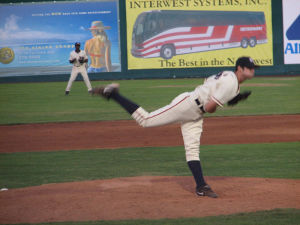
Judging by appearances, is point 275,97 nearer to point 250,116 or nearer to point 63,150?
point 250,116

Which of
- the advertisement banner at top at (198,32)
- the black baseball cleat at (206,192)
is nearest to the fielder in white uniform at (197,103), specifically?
the black baseball cleat at (206,192)

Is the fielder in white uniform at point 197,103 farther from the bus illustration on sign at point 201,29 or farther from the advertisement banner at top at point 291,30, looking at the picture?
the advertisement banner at top at point 291,30

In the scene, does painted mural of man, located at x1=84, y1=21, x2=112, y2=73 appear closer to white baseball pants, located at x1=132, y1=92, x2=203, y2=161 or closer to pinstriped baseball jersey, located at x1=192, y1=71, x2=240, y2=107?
white baseball pants, located at x1=132, y1=92, x2=203, y2=161

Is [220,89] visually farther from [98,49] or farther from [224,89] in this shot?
[98,49]

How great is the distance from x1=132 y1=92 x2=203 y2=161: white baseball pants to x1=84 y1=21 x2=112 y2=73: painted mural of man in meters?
23.7

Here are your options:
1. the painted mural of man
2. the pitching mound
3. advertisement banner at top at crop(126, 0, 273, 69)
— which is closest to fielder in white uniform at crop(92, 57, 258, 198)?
the pitching mound

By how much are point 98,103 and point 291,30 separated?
45.7ft

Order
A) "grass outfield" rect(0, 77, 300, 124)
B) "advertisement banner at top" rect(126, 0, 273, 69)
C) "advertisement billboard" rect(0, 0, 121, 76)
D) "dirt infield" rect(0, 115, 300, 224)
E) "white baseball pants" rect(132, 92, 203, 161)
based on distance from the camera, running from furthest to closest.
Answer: "advertisement billboard" rect(0, 0, 121, 76) < "advertisement banner at top" rect(126, 0, 273, 69) < "grass outfield" rect(0, 77, 300, 124) < "white baseball pants" rect(132, 92, 203, 161) < "dirt infield" rect(0, 115, 300, 224)

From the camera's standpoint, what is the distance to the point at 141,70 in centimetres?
2986

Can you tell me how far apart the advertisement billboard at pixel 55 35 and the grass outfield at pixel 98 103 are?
17.5 ft

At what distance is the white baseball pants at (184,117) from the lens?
6160 mm

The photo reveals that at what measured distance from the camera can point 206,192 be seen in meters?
6.24

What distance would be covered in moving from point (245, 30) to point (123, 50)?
641cm

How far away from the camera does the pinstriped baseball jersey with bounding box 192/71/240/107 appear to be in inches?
231
